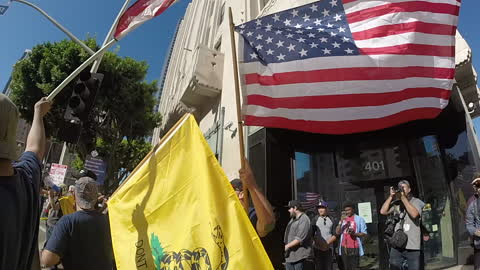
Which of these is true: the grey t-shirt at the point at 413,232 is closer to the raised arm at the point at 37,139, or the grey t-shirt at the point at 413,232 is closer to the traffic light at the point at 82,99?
the raised arm at the point at 37,139

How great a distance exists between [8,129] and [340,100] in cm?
365

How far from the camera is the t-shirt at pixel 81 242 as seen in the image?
2.92 metres

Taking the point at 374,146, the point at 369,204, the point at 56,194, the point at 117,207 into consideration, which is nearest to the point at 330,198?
the point at 369,204

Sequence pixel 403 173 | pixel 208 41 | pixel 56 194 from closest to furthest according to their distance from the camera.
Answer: pixel 56 194 → pixel 403 173 → pixel 208 41

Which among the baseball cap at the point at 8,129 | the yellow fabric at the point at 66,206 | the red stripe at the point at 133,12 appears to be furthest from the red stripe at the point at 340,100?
the yellow fabric at the point at 66,206

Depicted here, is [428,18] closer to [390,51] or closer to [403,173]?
[390,51]

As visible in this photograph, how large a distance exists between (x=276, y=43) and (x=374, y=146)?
242 inches

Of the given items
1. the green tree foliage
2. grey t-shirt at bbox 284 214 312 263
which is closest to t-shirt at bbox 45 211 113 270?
grey t-shirt at bbox 284 214 312 263

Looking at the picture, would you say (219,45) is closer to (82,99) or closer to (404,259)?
(82,99)

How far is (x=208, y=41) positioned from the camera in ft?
65.1

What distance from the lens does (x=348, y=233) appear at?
7.70m

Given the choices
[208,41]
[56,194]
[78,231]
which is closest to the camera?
[78,231]

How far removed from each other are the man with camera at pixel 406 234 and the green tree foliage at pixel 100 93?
14.6m

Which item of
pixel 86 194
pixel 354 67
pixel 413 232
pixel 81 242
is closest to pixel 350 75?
pixel 354 67
